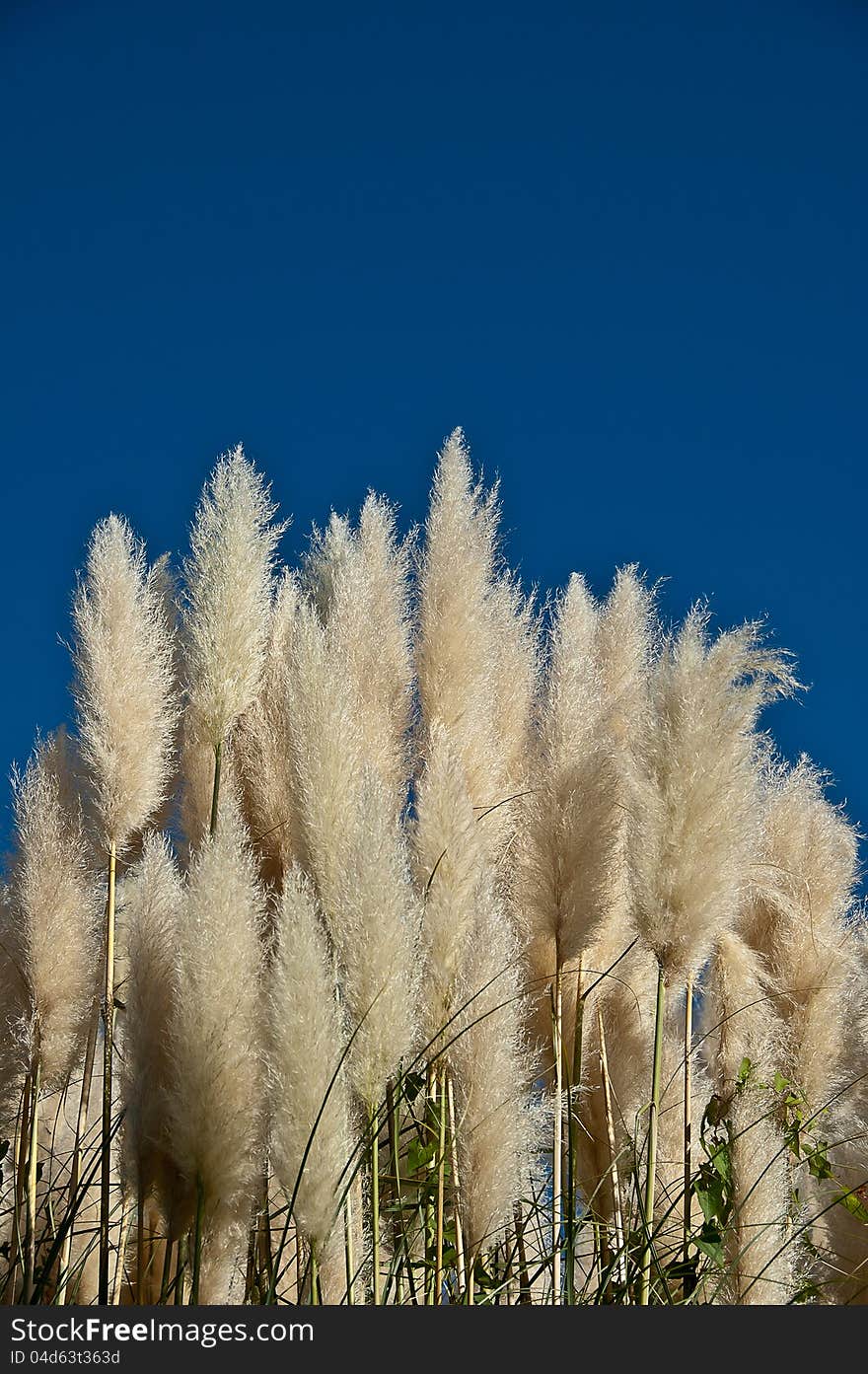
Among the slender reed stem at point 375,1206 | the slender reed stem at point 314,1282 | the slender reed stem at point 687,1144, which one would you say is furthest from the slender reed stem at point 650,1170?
the slender reed stem at point 314,1282

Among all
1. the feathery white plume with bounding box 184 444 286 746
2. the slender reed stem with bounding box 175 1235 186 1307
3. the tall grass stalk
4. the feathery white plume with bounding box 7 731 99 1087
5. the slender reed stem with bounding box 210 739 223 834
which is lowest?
the slender reed stem with bounding box 175 1235 186 1307

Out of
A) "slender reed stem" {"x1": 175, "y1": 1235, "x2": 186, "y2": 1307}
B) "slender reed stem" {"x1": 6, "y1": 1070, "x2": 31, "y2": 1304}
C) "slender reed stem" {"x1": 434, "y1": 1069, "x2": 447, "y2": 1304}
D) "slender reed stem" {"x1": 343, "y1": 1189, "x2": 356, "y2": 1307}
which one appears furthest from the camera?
"slender reed stem" {"x1": 6, "y1": 1070, "x2": 31, "y2": 1304}

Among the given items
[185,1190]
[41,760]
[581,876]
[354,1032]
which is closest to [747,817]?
[581,876]

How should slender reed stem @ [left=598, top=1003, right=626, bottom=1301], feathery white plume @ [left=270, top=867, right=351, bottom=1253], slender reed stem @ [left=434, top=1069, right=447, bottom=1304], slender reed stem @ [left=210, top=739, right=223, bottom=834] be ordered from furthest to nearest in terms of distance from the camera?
slender reed stem @ [left=210, top=739, right=223, bottom=834] → slender reed stem @ [left=598, top=1003, right=626, bottom=1301] → slender reed stem @ [left=434, top=1069, right=447, bottom=1304] → feathery white plume @ [left=270, top=867, right=351, bottom=1253]

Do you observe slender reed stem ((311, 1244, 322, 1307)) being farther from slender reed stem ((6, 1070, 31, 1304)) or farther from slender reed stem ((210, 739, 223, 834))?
slender reed stem ((210, 739, 223, 834))

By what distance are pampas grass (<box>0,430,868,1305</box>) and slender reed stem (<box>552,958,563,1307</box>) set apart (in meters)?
0.01

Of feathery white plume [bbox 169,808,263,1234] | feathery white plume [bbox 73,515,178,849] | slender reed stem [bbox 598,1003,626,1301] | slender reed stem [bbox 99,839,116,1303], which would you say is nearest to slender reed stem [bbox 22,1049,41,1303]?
slender reed stem [bbox 99,839,116,1303]

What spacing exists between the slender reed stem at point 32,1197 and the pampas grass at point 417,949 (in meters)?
0.01

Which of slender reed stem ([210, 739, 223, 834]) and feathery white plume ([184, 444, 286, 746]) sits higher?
feathery white plume ([184, 444, 286, 746])

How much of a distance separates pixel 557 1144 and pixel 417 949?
0.60m

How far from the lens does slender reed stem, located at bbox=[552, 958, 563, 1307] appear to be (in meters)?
2.79

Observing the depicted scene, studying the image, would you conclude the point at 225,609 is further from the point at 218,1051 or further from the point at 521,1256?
the point at 521,1256

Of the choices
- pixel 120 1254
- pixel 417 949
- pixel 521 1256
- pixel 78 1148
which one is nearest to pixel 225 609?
pixel 417 949

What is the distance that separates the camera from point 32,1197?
299 cm
